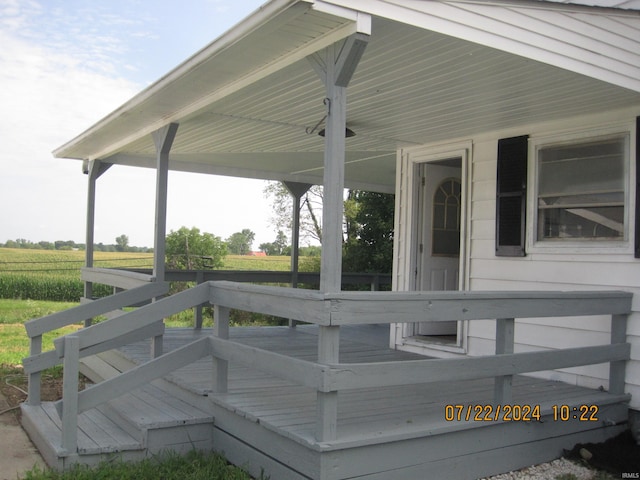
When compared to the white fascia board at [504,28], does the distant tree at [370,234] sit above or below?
below

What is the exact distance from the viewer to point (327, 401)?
3.11 meters

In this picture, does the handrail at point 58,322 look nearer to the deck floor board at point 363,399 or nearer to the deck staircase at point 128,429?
the deck staircase at point 128,429

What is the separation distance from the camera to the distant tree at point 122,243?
27.5m

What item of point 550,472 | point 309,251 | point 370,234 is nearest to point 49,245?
point 309,251

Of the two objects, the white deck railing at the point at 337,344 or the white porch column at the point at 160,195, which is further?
the white porch column at the point at 160,195

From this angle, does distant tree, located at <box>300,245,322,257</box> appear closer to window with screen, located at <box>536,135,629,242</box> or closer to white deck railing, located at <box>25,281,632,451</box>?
window with screen, located at <box>536,135,629,242</box>

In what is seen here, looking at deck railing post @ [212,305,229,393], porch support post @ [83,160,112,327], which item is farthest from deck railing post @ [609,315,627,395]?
porch support post @ [83,160,112,327]

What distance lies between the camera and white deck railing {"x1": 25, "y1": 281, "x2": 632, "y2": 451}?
10.4ft

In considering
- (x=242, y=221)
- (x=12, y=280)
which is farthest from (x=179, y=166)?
(x=242, y=221)

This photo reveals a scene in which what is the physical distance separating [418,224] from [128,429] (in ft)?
12.0

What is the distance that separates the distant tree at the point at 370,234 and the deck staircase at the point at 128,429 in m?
10.8

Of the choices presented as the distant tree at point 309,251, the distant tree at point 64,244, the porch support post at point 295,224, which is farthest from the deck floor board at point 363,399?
the distant tree at point 64,244

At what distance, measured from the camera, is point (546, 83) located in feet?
13.5

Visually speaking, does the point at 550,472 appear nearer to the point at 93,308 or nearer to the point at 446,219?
the point at 446,219
